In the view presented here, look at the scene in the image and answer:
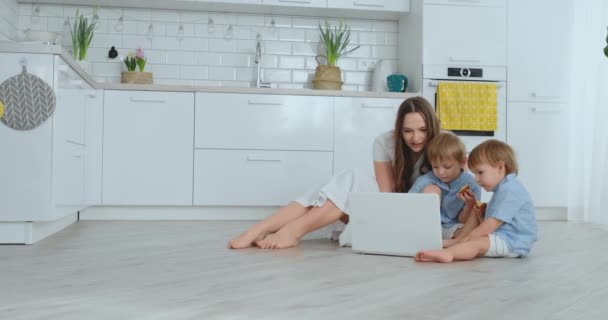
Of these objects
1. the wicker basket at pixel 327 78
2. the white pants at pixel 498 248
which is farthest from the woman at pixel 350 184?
the wicker basket at pixel 327 78

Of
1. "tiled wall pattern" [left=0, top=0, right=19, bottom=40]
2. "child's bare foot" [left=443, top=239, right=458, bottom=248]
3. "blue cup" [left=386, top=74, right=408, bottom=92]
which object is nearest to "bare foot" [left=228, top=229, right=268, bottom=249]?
"child's bare foot" [left=443, top=239, right=458, bottom=248]

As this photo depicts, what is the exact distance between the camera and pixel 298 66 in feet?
16.9

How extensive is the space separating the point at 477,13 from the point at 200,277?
133 inches

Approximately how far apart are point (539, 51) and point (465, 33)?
1.81 ft

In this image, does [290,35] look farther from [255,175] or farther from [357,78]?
[255,175]

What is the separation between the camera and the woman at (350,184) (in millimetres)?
2881

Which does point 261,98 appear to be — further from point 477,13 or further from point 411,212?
point 411,212

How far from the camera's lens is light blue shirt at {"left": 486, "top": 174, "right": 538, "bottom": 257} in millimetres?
2531

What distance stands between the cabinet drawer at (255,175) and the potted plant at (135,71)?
69 centimetres

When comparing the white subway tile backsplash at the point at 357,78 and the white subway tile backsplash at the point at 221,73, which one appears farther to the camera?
the white subway tile backsplash at the point at 357,78

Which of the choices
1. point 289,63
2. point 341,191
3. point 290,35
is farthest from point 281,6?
point 341,191

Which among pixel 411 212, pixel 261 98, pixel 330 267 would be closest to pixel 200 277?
A: pixel 330 267

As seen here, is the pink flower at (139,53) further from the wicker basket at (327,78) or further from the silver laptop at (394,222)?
the silver laptop at (394,222)

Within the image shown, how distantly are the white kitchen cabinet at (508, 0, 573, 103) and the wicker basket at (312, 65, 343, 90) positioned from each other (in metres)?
1.22
